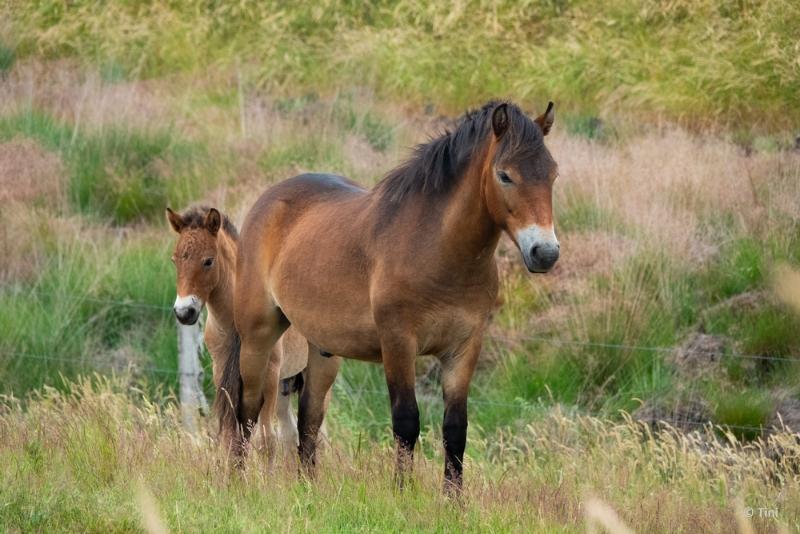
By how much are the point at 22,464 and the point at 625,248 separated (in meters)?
6.55

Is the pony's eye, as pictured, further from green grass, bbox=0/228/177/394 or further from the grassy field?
green grass, bbox=0/228/177/394

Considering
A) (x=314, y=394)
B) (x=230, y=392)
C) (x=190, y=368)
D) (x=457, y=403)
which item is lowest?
(x=190, y=368)

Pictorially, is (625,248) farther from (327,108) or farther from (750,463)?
(327,108)

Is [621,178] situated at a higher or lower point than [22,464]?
lower

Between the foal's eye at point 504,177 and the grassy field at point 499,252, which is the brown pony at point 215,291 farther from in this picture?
the foal's eye at point 504,177

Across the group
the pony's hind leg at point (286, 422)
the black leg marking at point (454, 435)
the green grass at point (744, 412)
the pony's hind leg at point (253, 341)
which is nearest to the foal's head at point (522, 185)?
the black leg marking at point (454, 435)

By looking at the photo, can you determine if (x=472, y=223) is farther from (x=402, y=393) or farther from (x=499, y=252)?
(x=499, y=252)

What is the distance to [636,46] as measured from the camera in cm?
1805

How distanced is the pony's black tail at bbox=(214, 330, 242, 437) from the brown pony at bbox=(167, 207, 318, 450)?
2 centimetres

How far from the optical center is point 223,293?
8258mm

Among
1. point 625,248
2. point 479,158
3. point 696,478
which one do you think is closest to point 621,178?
point 625,248

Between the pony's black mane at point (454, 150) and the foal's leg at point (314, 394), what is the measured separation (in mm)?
1269

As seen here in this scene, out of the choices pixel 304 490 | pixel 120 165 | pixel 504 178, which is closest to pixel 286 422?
pixel 304 490

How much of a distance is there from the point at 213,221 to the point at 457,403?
245cm
